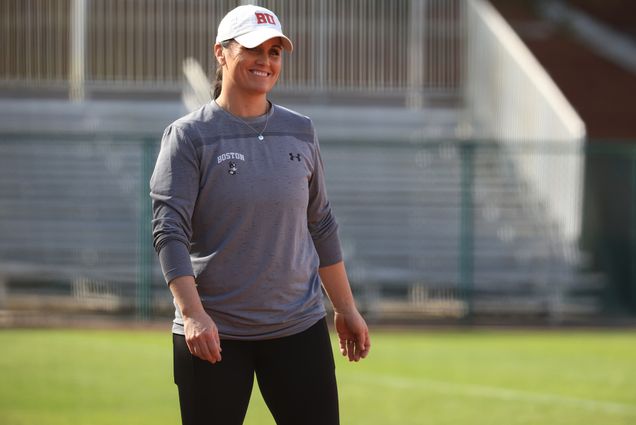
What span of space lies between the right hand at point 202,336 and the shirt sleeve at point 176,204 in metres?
0.16

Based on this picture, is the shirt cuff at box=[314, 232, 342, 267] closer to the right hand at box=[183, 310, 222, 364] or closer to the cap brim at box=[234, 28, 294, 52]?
the right hand at box=[183, 310, 222, 364]

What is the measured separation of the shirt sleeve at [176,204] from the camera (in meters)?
4.42

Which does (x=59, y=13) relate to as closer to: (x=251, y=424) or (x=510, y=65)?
(x=510, y=65)

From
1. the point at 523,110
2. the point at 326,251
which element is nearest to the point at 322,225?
the point at 326,251

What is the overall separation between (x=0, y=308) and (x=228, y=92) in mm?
13950

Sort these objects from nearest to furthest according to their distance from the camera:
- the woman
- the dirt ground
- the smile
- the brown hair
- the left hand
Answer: the woman < the smile < the brown hair < the left hand < the dirt ground

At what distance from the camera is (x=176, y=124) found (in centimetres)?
459

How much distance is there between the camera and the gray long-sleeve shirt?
4.49 m

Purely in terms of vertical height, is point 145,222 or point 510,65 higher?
point 510,65

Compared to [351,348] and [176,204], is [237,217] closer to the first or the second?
[176,204]

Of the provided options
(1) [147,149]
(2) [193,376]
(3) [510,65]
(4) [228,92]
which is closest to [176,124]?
(4) [228,92]

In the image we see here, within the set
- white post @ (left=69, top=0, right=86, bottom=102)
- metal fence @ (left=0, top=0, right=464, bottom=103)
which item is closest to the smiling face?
metal fence @ (left=0, top=0, right=464, bottom=103)

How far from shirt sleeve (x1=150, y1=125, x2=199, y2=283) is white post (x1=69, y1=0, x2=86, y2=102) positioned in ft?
59.7

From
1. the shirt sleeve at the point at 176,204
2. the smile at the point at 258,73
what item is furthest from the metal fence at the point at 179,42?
the shirt sleeve at the point at 176,204
